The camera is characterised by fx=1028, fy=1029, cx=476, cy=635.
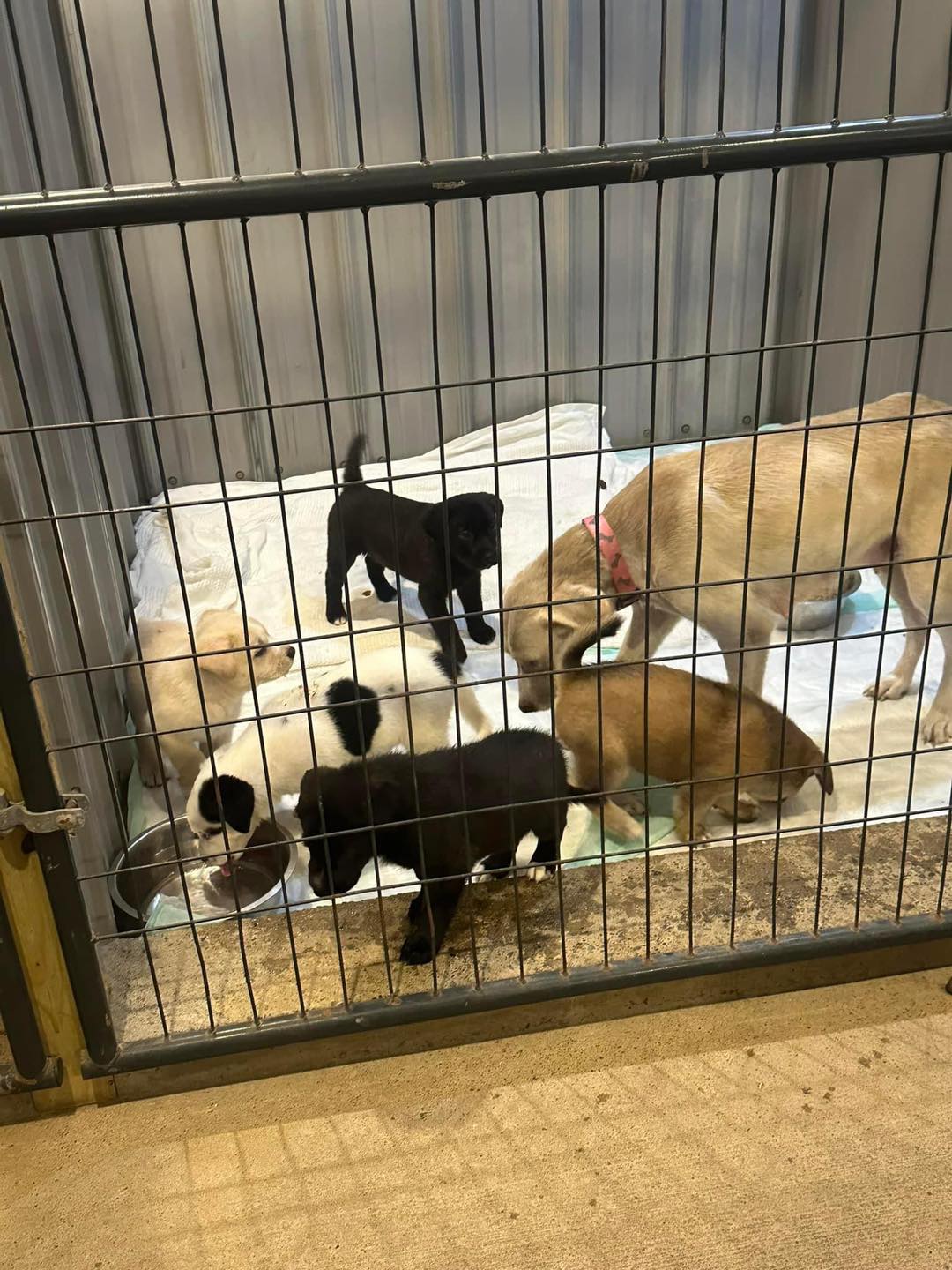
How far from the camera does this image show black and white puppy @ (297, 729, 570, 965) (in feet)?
5.87

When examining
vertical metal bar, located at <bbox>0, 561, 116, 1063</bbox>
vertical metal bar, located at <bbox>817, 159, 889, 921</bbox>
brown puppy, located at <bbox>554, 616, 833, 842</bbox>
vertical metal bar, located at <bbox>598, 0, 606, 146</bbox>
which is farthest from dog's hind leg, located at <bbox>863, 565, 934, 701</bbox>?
vertical metal bar, located at <bbox>0, 561, 116, 1063</bbox>

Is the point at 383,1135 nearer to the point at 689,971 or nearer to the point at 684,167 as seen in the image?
the point at 689,971

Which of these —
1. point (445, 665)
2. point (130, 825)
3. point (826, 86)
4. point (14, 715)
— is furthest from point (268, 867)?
point (826, 86)

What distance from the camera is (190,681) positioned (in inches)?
97.8

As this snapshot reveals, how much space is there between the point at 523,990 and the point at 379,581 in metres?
2.03

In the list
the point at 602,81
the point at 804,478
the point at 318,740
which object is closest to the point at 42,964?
the point at 318,740

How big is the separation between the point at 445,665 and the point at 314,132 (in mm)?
3066

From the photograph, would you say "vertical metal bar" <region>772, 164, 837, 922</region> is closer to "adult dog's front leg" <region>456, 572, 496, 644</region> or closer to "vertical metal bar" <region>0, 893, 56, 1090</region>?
"adult dog's front leg" <region>456, 572, 496, 644</region>

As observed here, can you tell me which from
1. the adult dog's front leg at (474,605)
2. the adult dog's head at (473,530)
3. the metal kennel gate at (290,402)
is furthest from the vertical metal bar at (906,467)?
the adult dog's front leg at (474,605)

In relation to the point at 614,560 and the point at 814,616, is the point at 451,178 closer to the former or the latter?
the point at 614,560

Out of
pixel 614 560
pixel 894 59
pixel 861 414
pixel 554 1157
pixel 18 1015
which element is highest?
pixel 894 59

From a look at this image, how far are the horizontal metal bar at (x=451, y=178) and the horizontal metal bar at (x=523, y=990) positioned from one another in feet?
4.09

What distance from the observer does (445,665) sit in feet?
7.92

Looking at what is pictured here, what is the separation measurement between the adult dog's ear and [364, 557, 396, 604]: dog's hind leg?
1.42m
